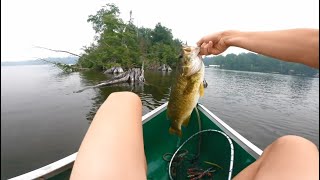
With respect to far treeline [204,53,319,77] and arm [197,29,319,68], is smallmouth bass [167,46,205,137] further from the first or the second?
far treeline [204,53,319,77]

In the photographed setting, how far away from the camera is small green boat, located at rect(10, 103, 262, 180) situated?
3.00m

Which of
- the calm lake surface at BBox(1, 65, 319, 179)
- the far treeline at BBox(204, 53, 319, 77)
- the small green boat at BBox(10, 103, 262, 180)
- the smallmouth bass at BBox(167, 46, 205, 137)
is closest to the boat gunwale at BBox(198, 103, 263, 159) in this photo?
the small green boat at BBox(10, 103, 262, 180)

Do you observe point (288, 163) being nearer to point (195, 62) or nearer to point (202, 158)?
point (195, 62)

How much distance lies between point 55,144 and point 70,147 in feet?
2.54

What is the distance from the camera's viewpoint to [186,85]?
9.00ft

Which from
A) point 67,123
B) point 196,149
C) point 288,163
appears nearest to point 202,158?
point 196,149

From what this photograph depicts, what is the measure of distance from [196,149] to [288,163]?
2.64 meters

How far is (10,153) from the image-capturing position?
9.28 metres

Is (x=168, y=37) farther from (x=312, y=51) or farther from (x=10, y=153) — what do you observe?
(x=312, y=51)

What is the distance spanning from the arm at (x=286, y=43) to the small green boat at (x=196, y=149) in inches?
69.5

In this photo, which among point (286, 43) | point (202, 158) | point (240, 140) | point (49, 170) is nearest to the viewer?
point (286, 43)

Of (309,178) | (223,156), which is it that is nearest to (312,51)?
(309,178)

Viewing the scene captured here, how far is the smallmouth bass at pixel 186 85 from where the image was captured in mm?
2635

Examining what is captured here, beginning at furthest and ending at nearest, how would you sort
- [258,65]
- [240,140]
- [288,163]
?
[258,65], [240,140], [288,163]
